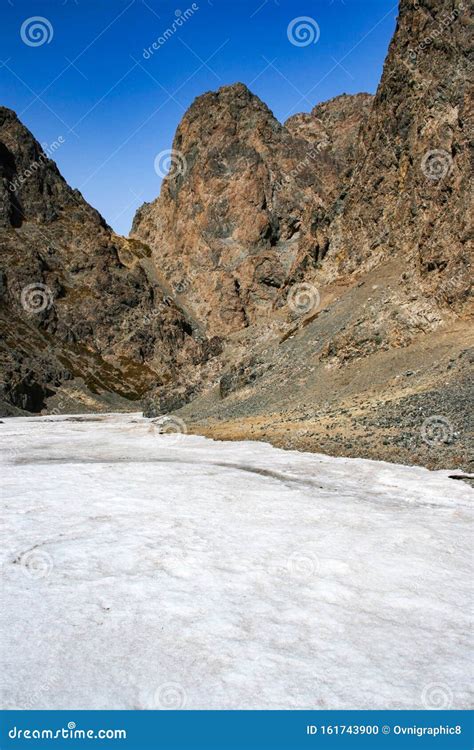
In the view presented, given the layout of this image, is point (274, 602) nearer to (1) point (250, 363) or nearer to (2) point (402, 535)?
(2) point (402, 535)

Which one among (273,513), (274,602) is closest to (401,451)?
(273,513)

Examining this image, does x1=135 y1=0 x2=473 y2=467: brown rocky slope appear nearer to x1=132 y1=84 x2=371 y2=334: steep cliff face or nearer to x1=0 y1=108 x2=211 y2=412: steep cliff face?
x1=0 y1=108 x2=211 y2=412: steep cliff face

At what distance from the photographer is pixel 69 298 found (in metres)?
160

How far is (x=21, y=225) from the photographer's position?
16762cm

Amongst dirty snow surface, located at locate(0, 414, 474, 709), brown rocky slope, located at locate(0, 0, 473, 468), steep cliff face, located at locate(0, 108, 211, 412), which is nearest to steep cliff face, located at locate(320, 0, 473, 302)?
brown rocky slope, located at locate(0, 0, 473, 468)

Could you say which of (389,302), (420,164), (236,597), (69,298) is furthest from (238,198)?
(236,597)

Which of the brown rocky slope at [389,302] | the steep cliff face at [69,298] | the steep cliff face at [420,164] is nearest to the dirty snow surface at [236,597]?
the brown rocky slope at [389,302]

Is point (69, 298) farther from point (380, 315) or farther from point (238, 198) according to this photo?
point (380, 315)

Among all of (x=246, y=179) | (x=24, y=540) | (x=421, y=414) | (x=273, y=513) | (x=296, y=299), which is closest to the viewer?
(x=24, y=540)

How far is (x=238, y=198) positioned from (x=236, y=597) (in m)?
170

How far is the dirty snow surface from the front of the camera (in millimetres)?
6582

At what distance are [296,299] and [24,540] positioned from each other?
5643cm

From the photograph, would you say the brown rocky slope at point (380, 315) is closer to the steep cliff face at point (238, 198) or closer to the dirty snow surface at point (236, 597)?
the dirty snow surface at point (236, 597)

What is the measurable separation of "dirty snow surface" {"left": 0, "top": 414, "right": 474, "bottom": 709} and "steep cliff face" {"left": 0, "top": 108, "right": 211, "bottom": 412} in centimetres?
11259
